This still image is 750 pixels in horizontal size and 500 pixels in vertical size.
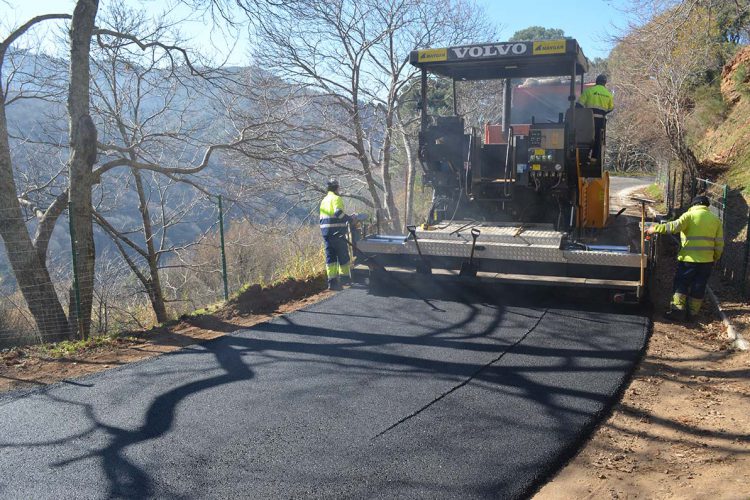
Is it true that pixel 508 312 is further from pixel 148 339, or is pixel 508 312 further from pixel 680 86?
pixel 680 86

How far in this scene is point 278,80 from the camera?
14258 mm

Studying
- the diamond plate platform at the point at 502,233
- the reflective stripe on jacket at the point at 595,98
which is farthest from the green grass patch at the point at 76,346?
the reflective stripe on jacket at the point at 595,98

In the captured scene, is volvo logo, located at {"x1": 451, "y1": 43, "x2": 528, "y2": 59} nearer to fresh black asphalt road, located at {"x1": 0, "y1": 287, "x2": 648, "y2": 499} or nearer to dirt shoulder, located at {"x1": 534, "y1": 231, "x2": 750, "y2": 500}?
fresh black asphalt road, located at {"x1": 0, "y1": 287, "x2": 648, "y2": 499}

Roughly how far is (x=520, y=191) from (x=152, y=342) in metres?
4.90

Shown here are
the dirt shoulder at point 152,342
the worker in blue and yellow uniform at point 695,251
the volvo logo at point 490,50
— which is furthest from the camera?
the volvo logo at point 490,50

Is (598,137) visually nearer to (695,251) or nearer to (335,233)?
(695,251)

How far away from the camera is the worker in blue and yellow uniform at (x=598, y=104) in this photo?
25.0ft

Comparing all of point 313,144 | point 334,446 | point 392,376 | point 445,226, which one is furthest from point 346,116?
point 334,446

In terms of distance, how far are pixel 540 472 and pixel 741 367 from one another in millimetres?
2855

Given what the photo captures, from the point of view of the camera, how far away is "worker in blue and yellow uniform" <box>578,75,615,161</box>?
25.0ft

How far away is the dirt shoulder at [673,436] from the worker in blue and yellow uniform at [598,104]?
300 centimetres

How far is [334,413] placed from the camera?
14.0 feet

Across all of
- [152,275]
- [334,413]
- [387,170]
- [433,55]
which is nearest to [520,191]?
[433,55]

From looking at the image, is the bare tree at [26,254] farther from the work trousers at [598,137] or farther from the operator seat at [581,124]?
the work trousers at [598,137]
